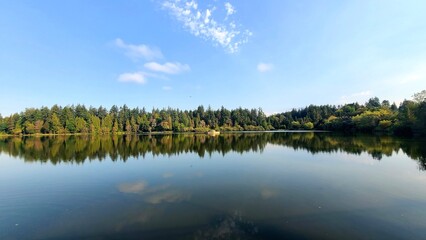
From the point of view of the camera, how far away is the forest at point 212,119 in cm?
6410

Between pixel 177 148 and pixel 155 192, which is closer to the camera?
pixel 155 192

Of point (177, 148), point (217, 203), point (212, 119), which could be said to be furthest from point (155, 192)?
point (212, 119)

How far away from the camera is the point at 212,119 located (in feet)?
403

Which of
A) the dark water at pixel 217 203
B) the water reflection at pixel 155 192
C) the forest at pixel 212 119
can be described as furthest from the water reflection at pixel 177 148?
the forest at pixel 212 119

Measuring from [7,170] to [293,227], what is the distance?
2254cm

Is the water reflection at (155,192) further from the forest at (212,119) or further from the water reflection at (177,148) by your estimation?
the forest at (212,119)

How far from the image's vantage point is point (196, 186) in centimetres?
1286

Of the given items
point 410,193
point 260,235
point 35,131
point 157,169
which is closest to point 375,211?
point 410,193

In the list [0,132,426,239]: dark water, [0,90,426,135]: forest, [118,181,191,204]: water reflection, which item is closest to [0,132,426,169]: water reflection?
[118,181,191,204]: water reflection

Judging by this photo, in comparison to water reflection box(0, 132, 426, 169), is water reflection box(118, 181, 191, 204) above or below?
below

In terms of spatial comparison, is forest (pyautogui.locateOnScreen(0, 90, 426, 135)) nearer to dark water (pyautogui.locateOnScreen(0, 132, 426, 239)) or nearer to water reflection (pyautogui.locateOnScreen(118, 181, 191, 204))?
dark water (pyautogui.locateOnScreen(0, 132, 426, 239))

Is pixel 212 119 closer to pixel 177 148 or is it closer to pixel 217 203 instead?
pixel 177 148

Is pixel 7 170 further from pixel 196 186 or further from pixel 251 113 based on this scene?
pixel 251 113

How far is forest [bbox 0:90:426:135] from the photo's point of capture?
64.1m
